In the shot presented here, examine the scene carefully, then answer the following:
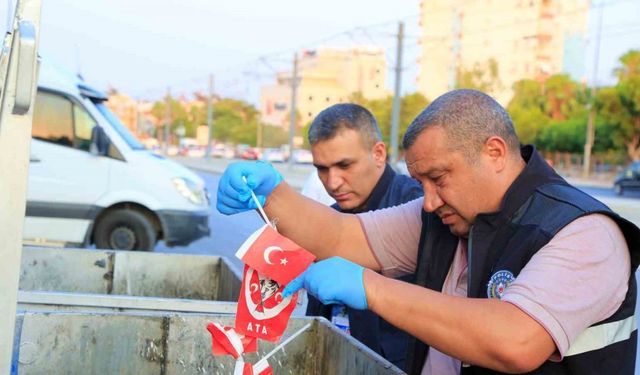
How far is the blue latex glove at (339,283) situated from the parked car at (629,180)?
32.7 metres

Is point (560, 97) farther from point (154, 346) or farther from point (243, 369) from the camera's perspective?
point (243, 369)

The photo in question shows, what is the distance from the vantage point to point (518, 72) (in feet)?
324

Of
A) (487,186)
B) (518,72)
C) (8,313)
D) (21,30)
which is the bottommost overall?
(8,313)

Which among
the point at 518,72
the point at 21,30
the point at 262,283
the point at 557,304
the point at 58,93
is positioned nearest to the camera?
the point at 21,30

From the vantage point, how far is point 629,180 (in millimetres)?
33219

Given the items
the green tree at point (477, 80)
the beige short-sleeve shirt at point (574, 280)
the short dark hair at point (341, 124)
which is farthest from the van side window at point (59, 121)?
the green tree at point (477, 80)

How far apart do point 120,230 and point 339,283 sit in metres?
8.14

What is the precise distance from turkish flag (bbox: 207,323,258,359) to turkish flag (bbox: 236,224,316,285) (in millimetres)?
250

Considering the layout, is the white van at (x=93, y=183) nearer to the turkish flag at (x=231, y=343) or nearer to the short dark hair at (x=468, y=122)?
the turkish flag at (x=231, y=343)

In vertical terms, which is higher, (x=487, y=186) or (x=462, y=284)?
(x=487, y=186)

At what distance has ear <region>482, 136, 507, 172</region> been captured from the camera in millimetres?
2395

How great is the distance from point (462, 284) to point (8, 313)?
131 cm

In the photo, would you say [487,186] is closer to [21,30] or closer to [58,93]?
[21,30]

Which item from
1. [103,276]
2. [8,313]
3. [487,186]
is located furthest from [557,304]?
[103,276]
